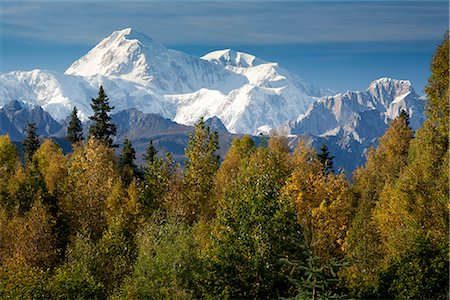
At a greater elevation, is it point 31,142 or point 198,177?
point 31,142

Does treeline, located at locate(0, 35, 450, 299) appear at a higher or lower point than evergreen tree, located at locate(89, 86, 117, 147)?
lower

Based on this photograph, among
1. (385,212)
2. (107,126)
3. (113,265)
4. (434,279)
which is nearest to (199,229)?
(113,265)

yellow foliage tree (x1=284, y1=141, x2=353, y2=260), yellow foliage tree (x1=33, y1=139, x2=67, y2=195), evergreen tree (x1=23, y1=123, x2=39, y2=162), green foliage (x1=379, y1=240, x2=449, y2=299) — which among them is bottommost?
green foliage (x1=379, y1=240, x2=449, y2=299)

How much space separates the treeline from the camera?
124 ft

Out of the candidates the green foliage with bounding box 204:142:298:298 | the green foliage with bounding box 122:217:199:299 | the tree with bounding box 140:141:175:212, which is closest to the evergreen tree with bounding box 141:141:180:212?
the tree with bounding box 140:141:175:212

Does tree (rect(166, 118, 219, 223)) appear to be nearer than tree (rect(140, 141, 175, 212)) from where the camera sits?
Yes

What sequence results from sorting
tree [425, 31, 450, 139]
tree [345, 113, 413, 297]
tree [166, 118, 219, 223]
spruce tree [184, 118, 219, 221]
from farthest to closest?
spruce tree [184, 118, 219, 221] → tree [166, 118, 219, 223] → tree [345, 113, 413, 297] → tree [425, 31, 450, 139]

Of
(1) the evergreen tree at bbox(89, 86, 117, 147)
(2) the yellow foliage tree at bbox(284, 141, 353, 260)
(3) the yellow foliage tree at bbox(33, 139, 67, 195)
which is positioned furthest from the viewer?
(1) the evergreen tree at bbox(89, 86, 117, 147)

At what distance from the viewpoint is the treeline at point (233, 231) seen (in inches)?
1484

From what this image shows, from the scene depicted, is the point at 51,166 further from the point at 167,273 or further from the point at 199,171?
the point at 167,273

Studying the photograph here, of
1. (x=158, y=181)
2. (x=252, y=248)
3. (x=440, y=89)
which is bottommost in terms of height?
(x=252, y=248)

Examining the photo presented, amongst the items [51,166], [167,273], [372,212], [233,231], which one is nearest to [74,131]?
[51,166]

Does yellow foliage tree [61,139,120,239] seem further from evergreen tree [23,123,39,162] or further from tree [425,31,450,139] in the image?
evergreen tree [23,123,39,162]

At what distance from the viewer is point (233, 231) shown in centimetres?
3897
